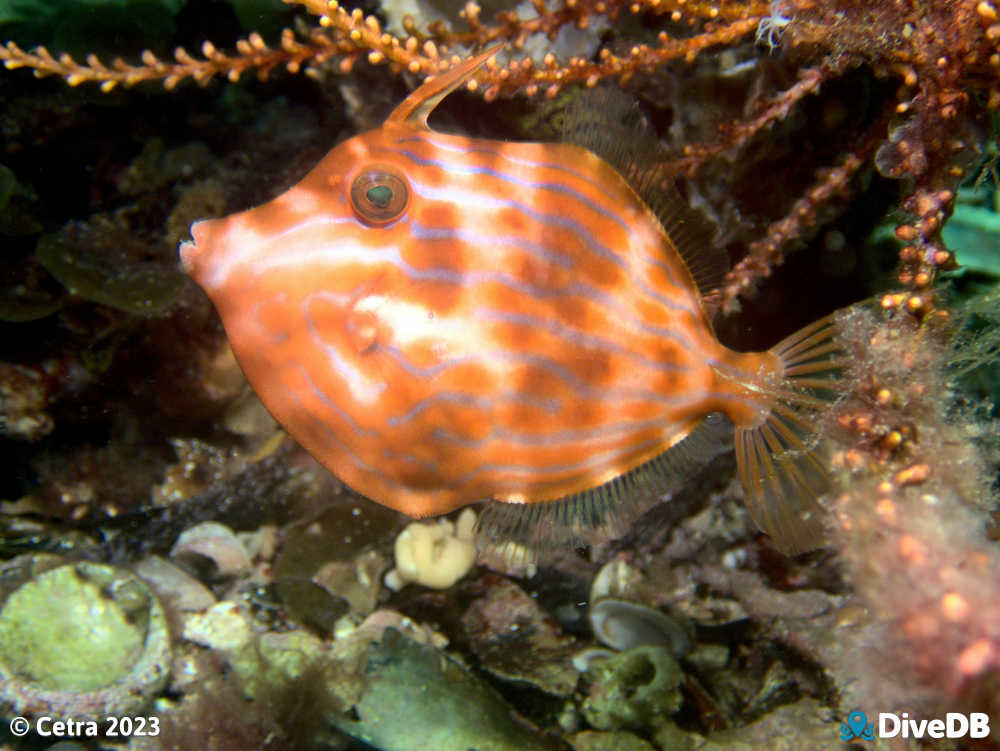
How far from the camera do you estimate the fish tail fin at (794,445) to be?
5.89ft

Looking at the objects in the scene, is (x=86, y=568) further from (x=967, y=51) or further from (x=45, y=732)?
(x=967, y=51)

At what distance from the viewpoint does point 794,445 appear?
187cm

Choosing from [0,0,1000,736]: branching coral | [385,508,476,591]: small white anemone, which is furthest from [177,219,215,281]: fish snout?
[385,508,476,591]: small white anemone

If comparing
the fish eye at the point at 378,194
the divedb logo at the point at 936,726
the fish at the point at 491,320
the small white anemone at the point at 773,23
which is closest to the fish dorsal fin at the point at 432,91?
the fish at the point at 491,320

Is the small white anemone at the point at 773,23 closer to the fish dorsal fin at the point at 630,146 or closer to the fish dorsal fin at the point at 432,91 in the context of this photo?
the fish dorsal fin at the point at 630,146

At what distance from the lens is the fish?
176cm

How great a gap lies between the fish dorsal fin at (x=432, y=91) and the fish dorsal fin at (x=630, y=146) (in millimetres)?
343

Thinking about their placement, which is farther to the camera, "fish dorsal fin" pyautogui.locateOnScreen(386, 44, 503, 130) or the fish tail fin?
the fish tail fin

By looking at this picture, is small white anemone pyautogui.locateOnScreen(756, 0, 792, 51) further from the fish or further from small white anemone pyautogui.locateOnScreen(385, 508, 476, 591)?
small white anemone pyautogui.locateOnScreen(385, 508, 476, 591)

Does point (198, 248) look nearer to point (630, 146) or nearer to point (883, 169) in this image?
point (630, 146)

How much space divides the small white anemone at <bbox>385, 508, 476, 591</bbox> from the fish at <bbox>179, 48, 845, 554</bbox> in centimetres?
146

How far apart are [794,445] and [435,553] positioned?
208 cm

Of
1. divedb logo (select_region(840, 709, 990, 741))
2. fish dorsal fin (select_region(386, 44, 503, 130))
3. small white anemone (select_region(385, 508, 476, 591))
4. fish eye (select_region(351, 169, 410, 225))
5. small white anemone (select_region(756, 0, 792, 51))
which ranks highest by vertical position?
small white anemone (select_region(756, 0, 792, 51))

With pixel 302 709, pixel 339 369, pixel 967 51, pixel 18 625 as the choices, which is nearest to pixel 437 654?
pixel 302 709
